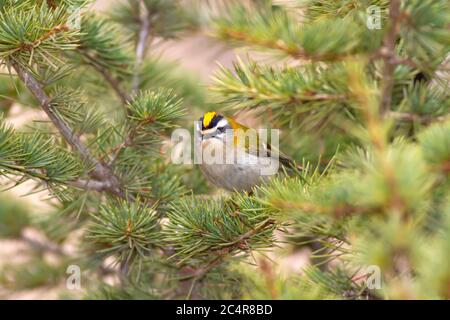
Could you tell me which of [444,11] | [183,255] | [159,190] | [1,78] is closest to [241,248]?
[183,255]

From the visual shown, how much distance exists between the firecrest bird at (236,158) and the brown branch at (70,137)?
0.47 metres

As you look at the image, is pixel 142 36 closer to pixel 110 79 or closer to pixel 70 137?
pixel 110 79

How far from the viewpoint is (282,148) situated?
223 centimetres

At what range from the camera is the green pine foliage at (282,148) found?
1131 millimetres

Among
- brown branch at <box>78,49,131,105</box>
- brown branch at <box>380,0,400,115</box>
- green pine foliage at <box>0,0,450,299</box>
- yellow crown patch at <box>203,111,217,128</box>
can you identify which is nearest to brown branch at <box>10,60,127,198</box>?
green pine foliage at <box>0,0,450,299</box>

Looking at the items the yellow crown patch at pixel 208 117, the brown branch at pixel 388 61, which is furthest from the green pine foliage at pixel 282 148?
the yellow crown patch at pixel 208 117

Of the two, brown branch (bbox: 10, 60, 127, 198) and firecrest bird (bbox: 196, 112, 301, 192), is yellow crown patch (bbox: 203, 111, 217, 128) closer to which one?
firecrest bird (bbox: 196, 112, 301, 192)

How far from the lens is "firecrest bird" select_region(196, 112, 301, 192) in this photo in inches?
90.0

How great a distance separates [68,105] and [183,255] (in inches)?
20.6

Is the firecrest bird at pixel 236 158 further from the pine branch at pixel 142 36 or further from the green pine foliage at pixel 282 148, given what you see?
the pine branch at pixel 142 36

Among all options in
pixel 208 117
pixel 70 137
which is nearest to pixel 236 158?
pixel 208 117

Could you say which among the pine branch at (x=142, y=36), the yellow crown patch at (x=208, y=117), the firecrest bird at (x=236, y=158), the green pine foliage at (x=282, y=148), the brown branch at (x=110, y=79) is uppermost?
the pine branch at (x=142, y=36)

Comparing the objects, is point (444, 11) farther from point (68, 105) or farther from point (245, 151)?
point (245, 151)

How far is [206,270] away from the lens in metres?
1.82
